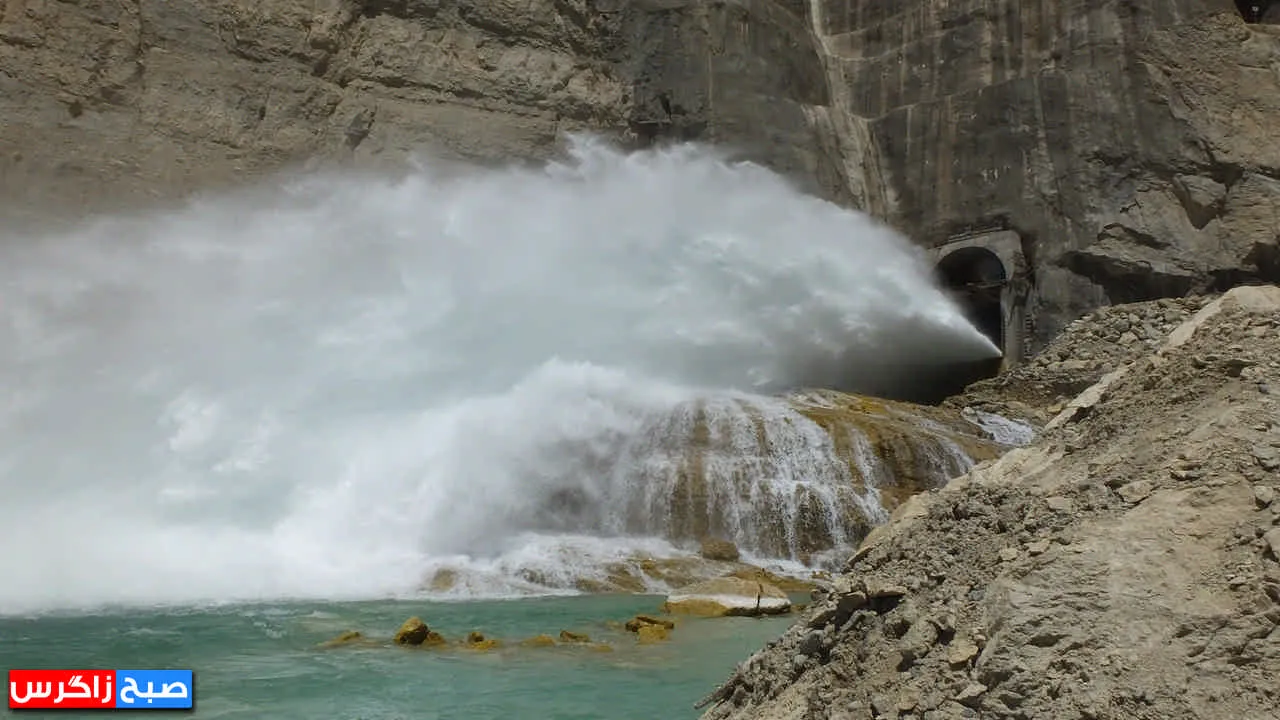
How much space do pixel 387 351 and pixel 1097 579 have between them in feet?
60.1

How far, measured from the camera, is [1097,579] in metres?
3.46

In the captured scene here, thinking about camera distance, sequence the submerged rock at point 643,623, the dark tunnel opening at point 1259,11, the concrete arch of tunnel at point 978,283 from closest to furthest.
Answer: the submerged rock at point 643,623 < the concrete arch of tunnel at point 978,283 < the dark tunnel opening at point 1259,11

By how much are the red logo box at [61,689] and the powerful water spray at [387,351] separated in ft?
15.7

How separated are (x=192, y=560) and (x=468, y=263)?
1203 cm

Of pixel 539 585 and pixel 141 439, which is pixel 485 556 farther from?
pixel 141 439

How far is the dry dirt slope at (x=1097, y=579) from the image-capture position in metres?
3.11

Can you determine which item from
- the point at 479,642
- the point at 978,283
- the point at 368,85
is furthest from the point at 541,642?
the point at 978,283

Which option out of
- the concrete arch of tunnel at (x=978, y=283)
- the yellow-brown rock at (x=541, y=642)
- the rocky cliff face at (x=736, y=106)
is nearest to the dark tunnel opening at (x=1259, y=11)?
the rocky cliff face at (x=736, y=106)

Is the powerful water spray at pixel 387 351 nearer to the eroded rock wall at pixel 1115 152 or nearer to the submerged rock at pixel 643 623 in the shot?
the eroded rock wall at pixel 1115 152

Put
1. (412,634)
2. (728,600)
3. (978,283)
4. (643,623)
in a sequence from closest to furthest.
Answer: (412,634) < (643,623) < (728,600) < (978,283)

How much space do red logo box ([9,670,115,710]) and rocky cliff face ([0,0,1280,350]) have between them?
1867 cm

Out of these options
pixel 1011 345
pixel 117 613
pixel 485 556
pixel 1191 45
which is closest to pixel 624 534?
pixel 485 556

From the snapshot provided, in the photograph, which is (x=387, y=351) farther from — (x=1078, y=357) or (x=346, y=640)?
(x=1078, y=357)

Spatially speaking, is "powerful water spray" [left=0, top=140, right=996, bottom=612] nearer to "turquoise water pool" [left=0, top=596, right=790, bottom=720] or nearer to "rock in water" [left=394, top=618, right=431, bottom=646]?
"turquoise water pool" [left=0, top=596, right=790, bottom=720]
